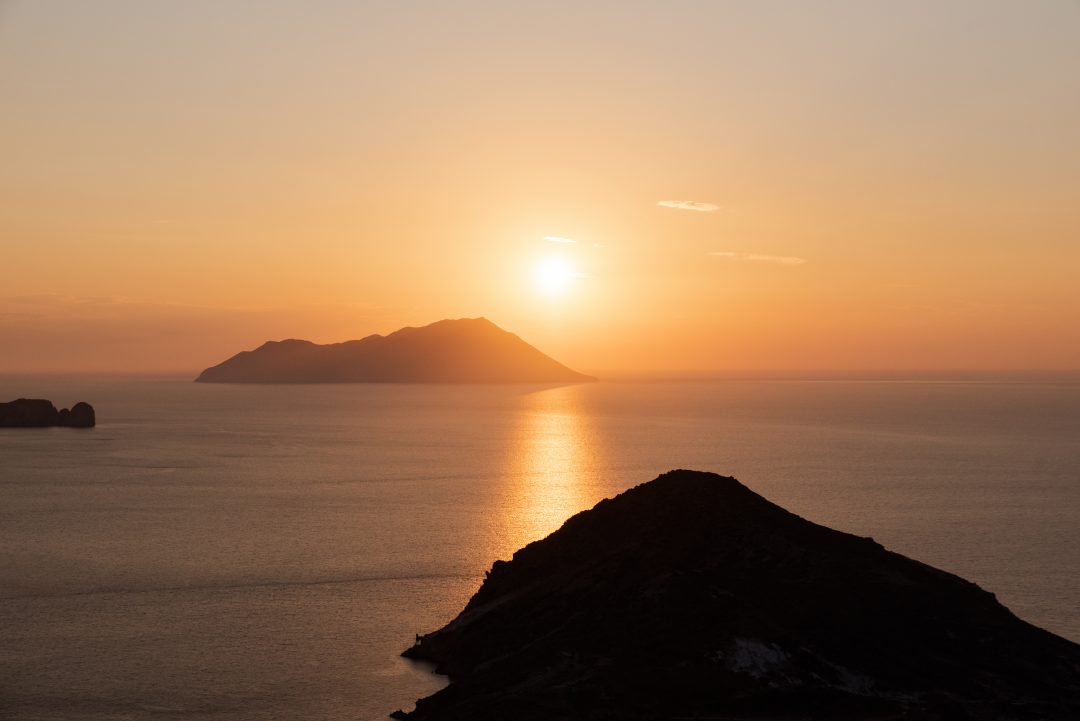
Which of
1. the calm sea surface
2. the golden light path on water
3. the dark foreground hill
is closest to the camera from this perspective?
the dark foreground hill

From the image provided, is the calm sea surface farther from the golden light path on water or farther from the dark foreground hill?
the dark foreground hill

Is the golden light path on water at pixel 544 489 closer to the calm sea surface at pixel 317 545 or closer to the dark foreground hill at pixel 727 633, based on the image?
the calm sea surface at pixel 317 545

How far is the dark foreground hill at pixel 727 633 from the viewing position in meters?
40.3

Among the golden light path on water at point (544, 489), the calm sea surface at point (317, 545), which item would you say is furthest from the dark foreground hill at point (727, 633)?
the golden light path on water at point (544, 489)

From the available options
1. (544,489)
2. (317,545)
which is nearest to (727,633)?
(317,545)

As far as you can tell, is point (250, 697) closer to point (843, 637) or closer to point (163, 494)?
point (843, 637)

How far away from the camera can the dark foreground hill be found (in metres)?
40.3

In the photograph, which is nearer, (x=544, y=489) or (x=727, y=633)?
(x=727, y=633)

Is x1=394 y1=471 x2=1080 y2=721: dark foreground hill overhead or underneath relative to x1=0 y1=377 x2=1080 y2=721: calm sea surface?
overhead

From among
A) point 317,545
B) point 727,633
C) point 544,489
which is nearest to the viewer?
point 727,633

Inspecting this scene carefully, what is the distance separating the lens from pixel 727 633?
4284 cm

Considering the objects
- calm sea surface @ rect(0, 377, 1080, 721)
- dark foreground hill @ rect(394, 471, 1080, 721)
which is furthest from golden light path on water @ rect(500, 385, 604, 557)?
dark foreground hill @ rect(394, 471, 1080, 721)

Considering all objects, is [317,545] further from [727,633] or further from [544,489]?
[727,633]

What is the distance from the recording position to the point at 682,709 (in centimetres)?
3928
